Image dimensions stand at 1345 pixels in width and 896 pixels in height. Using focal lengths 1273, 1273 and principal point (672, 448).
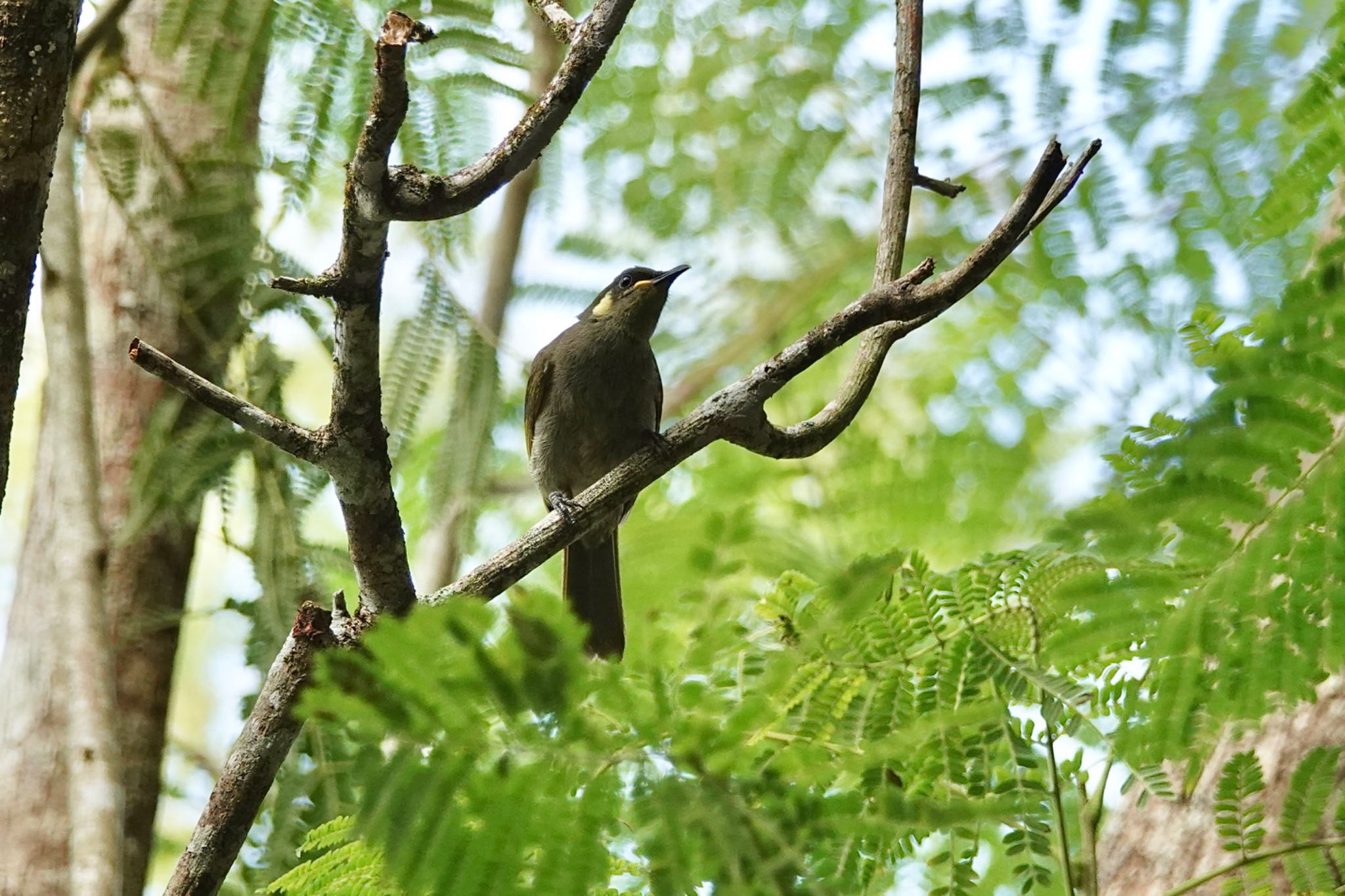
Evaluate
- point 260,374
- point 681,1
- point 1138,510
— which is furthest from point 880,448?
point 1138,510

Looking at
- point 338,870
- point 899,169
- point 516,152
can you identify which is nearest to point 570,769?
point 338,870

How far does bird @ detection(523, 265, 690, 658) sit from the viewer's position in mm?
5336

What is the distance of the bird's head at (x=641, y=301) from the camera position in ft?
18.2

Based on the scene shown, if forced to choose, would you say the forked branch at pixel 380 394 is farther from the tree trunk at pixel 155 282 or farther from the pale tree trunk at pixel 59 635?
the tree trunk at pixel 155 282

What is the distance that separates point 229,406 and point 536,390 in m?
2.93

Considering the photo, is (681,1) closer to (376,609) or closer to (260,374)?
(260,374)

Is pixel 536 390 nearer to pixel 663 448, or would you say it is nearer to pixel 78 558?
pixel 78 558

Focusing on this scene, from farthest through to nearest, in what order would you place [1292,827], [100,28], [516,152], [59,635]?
1. [100,28]
2. [59,635]
3. [1292,827]
4. [516,152]

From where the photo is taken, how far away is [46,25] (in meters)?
2.60

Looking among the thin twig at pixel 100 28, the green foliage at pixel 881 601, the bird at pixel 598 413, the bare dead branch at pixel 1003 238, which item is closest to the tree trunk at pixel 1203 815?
the green foliage at pixel 881 601

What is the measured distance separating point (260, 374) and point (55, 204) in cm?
90

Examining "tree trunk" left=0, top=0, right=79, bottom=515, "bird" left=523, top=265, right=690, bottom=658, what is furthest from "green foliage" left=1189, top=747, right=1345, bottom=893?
"tree trunk" left=0, top=0, right=79, bottom=515

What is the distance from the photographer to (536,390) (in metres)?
5.54

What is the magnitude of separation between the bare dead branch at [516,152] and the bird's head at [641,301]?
2.77m
